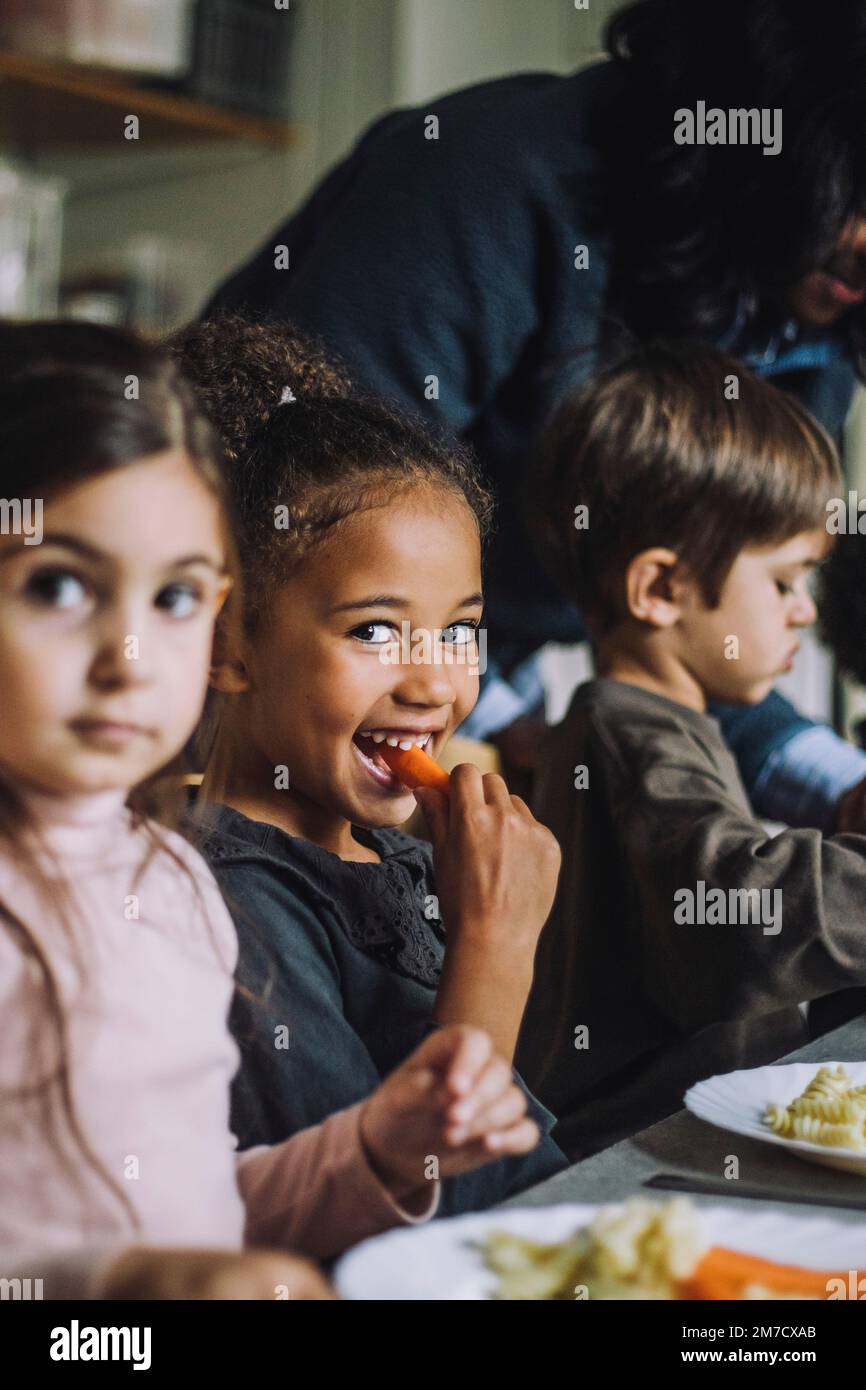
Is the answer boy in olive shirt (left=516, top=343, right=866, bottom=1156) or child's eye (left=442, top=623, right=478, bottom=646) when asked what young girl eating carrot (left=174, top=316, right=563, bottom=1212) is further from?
boy in olive shirt (left=516, top=343, right=866, bottom=1156)

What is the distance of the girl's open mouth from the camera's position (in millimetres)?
704

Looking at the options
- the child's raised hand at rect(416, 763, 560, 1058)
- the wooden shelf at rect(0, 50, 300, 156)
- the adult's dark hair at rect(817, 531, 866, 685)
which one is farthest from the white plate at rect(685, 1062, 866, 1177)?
the wooden shelf at rect(0, 50, 300, 156)

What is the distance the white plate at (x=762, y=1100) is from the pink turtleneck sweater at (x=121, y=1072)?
0.23 metres

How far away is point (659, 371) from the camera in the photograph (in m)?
1.10

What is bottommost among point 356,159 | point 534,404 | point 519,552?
point 519,552

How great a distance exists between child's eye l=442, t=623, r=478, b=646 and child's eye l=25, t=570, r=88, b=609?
28 centimetres

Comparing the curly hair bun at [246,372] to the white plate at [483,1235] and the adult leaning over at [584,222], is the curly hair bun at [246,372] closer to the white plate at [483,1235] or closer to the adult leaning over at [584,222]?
the adult leaning over at [584,222]

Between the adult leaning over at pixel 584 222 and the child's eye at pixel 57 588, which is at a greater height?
the adult leaning over at pixel 584 222

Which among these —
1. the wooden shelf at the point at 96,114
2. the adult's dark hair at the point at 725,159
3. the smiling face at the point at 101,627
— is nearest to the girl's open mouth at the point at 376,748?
the smiling face at the point at 101,627

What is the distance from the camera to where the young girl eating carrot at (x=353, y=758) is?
0.65m

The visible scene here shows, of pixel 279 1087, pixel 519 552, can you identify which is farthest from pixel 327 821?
pixel 519 552

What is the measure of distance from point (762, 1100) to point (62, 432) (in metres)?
0.50
